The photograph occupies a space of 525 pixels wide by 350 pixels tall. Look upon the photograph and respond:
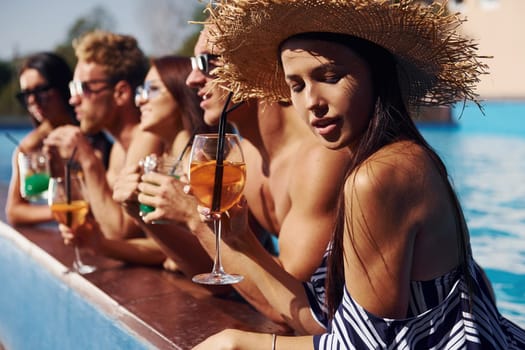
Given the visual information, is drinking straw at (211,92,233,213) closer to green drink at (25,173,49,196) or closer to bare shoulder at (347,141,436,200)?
bare shoulder at (347,141,436,200)

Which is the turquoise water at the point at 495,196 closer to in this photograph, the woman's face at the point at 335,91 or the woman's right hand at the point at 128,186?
the woman's face at the point at 335,91

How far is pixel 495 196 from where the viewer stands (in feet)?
31.8

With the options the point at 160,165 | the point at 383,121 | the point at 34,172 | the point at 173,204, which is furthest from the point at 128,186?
the point at 34,172

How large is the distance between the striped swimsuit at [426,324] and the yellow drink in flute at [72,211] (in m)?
1.92

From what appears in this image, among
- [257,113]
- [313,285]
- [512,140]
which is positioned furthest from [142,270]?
[512,140]

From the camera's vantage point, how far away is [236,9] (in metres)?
1.99

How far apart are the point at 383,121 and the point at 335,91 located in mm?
149

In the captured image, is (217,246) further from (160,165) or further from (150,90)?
(150,90)

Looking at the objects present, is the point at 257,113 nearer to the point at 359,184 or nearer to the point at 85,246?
the point at 85,246

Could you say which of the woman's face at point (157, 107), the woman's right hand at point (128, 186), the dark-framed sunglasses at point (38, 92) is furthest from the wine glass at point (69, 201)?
the dark-framed sunglasses at point (38, 92)

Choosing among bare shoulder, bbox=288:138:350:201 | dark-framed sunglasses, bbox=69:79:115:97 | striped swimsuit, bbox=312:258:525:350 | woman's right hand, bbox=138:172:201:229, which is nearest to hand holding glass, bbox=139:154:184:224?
woman's right hand, bbox=138:172:201:229

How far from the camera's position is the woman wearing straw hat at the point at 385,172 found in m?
1.73

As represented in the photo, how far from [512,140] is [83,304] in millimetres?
16501

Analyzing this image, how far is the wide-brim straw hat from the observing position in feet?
5.91
